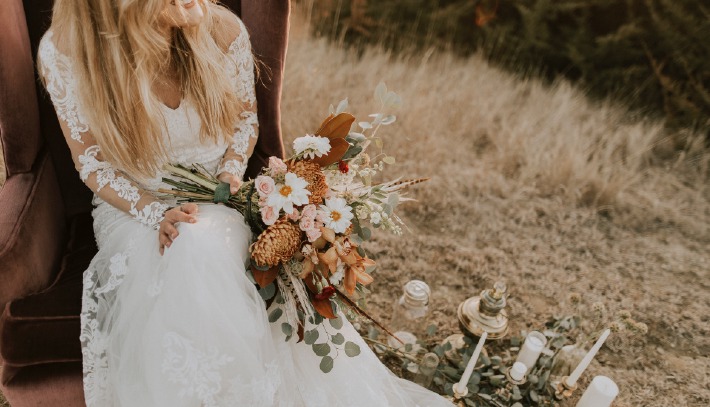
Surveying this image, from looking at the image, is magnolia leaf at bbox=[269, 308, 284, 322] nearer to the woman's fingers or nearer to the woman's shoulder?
the woman's fingers

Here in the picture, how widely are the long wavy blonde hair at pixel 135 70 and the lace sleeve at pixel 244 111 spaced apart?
5 centimetres

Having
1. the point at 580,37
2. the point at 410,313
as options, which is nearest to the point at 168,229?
the point at 410,313

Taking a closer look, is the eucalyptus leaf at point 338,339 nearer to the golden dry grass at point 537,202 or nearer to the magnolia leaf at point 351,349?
the magnolia leaf at point 351,349

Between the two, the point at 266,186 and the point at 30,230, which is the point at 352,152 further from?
the point at 30,230

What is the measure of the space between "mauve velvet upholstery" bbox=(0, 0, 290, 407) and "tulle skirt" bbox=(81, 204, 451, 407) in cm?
11

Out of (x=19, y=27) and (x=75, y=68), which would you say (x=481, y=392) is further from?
(x=19, y=27)

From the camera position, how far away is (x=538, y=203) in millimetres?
2854

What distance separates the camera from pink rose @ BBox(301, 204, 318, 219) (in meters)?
1.17

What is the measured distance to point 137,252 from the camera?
1.32 m

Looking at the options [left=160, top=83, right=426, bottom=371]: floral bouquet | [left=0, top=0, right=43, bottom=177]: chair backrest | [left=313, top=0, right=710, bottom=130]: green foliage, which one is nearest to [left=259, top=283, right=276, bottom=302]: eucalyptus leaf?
[left=160, top=83, right=426, bottom=371]: floral bouquet

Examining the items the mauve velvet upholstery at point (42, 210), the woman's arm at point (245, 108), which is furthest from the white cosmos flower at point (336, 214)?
the mauve velvet upholstery at point (42, 210)

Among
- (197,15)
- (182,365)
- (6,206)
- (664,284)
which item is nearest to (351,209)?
(182,365)

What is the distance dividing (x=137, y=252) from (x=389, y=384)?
82 centimetres

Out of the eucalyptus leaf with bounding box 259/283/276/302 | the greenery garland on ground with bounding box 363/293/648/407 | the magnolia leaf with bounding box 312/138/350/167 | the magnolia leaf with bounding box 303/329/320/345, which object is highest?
the magnolia leaf with bounding box 312/138/350/167
